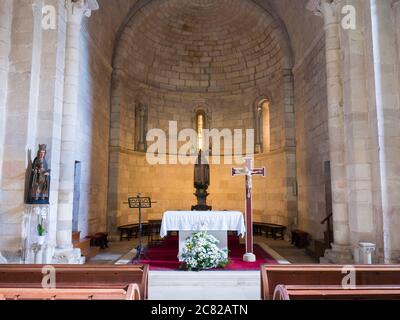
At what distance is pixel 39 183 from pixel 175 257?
3601mm

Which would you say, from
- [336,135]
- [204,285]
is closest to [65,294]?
[204,285]

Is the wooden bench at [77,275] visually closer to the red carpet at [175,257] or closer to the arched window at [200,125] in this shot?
the red carpet at [175,257]

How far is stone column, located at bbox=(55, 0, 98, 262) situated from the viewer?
22.3 feet

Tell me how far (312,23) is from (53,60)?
7.30 meters

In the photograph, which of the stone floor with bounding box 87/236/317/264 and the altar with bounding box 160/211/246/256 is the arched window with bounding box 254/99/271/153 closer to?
the stone floor with bounding box 87/236/317/264

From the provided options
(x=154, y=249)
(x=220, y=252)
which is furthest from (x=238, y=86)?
(x=220, y=252)

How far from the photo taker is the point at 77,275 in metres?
3.73

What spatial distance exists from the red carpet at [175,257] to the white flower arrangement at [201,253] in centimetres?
Answer: 38

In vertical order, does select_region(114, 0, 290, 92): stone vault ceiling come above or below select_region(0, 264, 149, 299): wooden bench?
above

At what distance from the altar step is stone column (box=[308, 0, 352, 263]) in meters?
1.88

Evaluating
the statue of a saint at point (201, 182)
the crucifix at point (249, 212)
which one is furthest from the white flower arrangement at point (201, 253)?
the statue of a saint at point (201, 182)

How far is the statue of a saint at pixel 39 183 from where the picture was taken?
6070 mm

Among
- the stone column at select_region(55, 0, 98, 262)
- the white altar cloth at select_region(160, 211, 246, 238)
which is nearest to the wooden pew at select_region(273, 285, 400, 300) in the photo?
the white altar cloth at select_region(160, 211, 246, 238)
